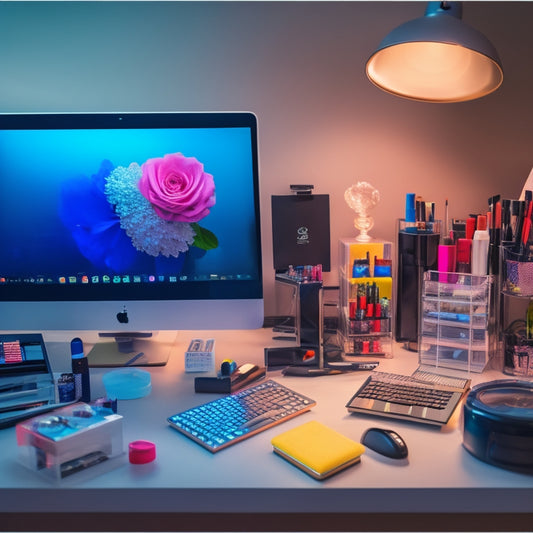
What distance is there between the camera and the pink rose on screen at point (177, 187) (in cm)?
125

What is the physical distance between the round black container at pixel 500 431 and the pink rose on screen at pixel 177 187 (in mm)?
680

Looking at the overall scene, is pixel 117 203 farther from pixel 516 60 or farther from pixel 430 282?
pixel 516 60

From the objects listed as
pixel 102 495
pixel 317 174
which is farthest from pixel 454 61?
pixel 102 495

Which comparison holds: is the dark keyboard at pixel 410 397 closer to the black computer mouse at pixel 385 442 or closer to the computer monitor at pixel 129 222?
the black computer mouse at pixel 385 442

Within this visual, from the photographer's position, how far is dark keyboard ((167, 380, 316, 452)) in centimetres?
95

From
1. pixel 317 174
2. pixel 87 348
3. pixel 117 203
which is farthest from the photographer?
pixel 317 174

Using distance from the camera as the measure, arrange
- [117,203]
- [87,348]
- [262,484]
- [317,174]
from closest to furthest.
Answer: [262,484] < [117,203] < [87,348] < [317,174]

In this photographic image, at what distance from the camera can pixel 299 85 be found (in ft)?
5.07

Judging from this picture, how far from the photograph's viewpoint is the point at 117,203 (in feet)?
4.18

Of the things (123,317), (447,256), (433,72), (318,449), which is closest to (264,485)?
(318,449)

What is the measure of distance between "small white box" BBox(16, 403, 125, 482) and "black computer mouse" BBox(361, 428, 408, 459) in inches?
15.5

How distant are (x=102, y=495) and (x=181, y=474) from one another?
0.37 feet

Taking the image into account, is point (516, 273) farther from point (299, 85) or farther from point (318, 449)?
point (299, 85)

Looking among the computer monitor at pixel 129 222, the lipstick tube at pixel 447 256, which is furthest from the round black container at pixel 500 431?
the computer monitor at pixel 129 222
